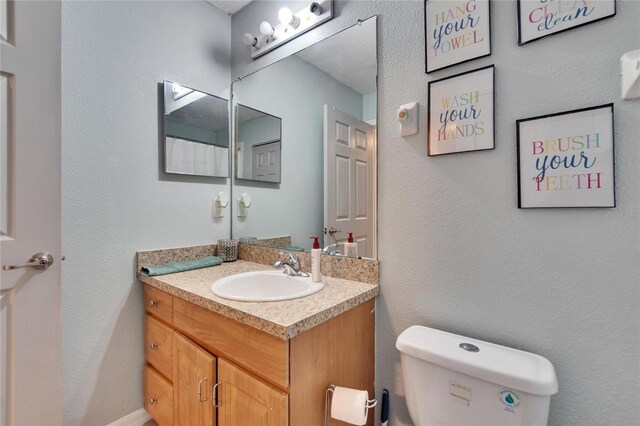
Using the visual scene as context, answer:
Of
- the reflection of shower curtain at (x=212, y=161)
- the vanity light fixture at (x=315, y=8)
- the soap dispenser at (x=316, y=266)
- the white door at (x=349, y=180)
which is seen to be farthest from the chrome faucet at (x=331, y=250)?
the vanity light fixture at (x=315, y=8)

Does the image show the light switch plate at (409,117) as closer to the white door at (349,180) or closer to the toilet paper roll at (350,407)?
the white door at (349,180)

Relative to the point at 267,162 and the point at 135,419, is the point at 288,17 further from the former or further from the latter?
the point at 135,419

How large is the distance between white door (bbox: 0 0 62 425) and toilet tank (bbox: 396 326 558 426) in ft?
4.20

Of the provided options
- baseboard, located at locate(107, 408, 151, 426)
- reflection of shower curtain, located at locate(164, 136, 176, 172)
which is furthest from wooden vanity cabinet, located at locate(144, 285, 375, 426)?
reflection of shower curtain, located at locate(164, 136, 176, 172)

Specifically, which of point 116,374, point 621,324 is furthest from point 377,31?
point 116,374

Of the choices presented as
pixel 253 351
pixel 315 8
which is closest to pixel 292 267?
pixel 253 351

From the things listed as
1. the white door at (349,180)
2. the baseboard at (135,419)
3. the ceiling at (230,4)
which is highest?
the ceiling at (230,4)

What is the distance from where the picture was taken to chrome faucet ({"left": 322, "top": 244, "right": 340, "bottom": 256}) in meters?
1.35

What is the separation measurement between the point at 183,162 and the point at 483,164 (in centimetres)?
144

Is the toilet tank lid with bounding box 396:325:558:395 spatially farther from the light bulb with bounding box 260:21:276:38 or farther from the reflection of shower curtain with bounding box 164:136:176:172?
the light bulb with bounding box 260:21:276:38

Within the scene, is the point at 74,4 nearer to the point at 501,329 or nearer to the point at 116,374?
the point at 116,374

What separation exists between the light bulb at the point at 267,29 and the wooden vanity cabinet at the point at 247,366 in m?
1.40

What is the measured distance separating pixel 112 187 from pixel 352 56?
1255mm

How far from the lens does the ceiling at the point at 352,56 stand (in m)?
1.23
